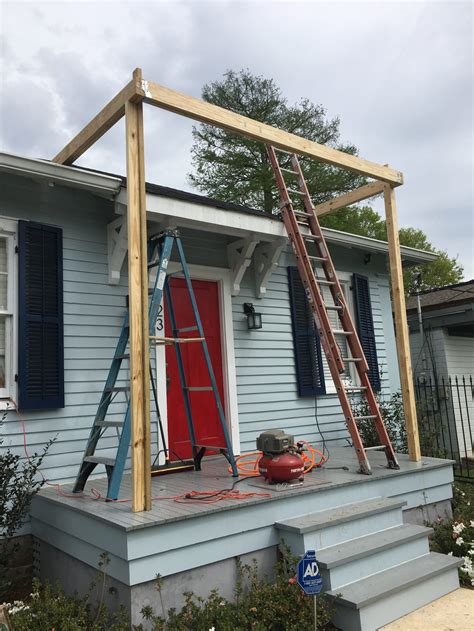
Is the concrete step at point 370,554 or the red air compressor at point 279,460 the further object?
the red air compressor at point 279,460

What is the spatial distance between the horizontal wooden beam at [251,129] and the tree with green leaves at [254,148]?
10.0m

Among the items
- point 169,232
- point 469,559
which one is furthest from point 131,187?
point 469,559

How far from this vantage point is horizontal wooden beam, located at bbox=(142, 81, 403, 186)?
10.2 ft

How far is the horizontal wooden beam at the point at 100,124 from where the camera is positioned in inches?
119

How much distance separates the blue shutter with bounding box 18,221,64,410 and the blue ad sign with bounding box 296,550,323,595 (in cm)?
247

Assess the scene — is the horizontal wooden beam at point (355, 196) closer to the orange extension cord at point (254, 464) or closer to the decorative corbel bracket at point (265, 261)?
the decorative corbel bracket at point (265, 261)

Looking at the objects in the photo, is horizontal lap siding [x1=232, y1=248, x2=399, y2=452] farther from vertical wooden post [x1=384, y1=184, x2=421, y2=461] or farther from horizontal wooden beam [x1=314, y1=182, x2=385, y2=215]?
vertical wooden post [x1=384, y1=184, x2=421, y2=461]

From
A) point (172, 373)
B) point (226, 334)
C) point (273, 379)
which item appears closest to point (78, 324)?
point (172, 373)

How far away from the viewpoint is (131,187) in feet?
9.84

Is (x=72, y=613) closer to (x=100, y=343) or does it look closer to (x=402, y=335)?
(x=100, y=343)

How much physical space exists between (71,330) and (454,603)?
345 centimetres

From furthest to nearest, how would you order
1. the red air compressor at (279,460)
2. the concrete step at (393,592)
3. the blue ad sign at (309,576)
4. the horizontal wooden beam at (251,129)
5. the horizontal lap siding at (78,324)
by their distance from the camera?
1. the horizontal lap siding at (78,324)
2. the red air compressor at (279,460)
3. the horizontal wooden beam at (251,129)
4. the concrete step at (393,592)
5. the blue ad sign at (309,576)

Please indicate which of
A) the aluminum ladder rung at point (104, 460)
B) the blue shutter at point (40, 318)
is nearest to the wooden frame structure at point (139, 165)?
the aluminum ladder rung at point (104, 460)

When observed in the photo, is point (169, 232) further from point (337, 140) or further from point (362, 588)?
point (337, 140)
